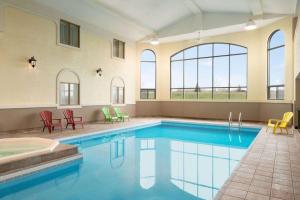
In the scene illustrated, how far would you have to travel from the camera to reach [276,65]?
34.1ft

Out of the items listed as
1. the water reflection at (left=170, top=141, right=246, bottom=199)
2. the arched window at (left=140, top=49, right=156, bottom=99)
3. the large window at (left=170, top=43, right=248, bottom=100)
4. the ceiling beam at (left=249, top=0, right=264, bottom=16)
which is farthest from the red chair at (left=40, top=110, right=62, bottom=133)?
the ceiling beam at (left=249, top=0, right=264, bottom=16)

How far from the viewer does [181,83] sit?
44.8 ft

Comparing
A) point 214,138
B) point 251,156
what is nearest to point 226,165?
point 251,156

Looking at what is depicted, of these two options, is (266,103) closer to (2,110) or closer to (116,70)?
(116,70)

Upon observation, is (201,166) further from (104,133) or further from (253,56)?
(253,56)

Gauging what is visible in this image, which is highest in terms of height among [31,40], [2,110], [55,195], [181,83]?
[31,40]

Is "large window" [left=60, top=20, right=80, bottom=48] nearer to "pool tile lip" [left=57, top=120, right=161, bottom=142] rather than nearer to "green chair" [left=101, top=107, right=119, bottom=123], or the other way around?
"green chair" [left=101, top=107, right=119, bottom=123]

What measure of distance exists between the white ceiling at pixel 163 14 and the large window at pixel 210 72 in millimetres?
1080

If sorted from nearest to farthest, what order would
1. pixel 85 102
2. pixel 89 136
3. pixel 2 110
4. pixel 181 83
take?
pixel 2 110, pixel 89 136, pixel 85 102, pixel 181 83

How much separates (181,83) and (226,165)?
28.5 feet

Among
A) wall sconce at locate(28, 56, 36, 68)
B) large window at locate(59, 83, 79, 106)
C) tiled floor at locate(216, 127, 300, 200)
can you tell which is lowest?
tiled floor at locate(216, 127, 300, 200)

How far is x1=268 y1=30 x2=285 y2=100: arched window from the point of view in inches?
397

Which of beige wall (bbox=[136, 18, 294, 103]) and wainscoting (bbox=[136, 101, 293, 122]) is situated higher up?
beige wall (bbox=[136, 18, 294, 103])

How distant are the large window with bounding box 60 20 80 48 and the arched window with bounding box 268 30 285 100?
868cm
